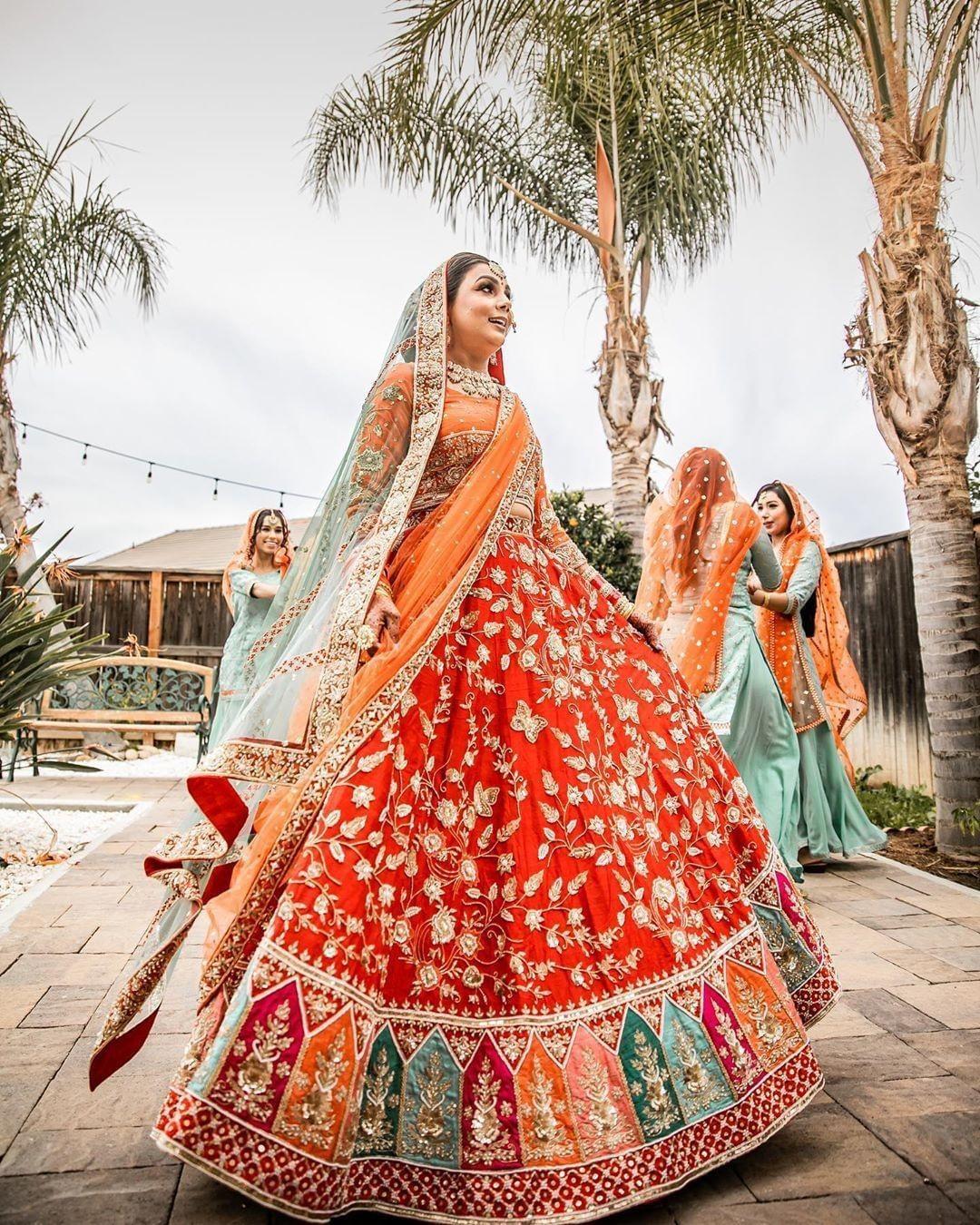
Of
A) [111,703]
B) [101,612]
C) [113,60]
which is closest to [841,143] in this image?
[113,60]

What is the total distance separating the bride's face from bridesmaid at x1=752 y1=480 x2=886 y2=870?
257 centimetres

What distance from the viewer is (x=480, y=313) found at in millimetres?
2225

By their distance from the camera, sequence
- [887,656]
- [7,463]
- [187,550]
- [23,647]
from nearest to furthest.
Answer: [23,647], [887,656], [7,463], [187,550]

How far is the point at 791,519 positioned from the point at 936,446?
88cm

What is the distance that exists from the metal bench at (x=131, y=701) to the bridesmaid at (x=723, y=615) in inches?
292

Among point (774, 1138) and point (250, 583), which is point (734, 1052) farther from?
point (250, 583)

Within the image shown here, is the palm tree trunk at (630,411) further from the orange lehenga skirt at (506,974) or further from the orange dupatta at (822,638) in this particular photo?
the orange lehenga skirt at (506,974)

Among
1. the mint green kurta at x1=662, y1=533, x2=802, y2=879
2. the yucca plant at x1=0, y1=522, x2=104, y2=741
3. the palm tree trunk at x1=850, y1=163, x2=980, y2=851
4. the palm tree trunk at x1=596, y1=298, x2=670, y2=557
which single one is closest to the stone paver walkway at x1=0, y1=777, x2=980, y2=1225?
the mint green kurta at x1=662, y1=533, x2=802, y2=879

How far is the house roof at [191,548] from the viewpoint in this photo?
15750 millimetres

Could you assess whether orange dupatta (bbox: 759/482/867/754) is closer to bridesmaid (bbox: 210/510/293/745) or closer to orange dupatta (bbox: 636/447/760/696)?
orange dupatta (bbox: 636/447/760/696)

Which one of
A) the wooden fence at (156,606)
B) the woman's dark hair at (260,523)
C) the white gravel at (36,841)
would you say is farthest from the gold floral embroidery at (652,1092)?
the wooden fence at (156,606)

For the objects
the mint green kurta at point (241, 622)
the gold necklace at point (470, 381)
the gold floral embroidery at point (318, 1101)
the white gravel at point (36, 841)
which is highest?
the gold necklace at point (470, 381)

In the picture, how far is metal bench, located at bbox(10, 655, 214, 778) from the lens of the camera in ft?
34.0

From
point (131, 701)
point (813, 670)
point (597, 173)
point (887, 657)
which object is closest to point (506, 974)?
point (813, 670)
